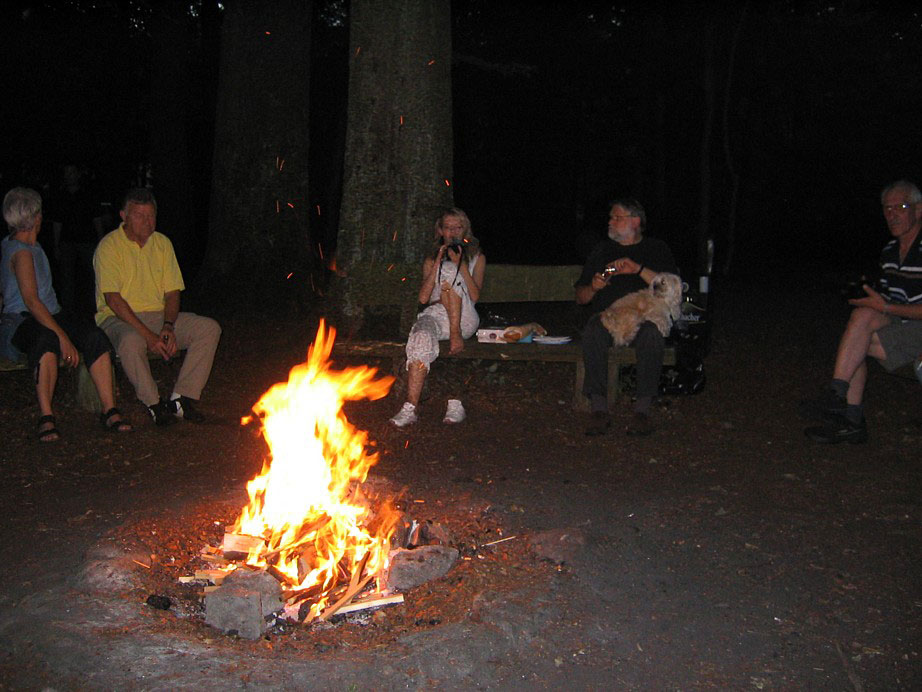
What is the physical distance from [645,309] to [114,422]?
375 centimetres

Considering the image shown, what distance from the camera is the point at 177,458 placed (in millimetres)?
6172

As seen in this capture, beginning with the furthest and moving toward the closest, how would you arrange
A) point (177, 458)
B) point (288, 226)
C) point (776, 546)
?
1. point (288, 226)
2. point (177, 458)
3. point (776, 546)

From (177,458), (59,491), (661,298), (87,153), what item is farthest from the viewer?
(87,153)

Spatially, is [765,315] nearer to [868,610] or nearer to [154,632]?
[868,610]

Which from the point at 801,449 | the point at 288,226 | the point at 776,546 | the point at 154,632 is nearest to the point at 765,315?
the point at 288,226

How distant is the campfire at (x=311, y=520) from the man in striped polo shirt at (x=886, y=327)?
10.8 feet

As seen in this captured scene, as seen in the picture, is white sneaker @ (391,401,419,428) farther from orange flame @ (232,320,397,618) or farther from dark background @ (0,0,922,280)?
dark background @ (0,0,922,280)

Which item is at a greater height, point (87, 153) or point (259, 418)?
point (87, 153)

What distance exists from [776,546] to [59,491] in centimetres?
383

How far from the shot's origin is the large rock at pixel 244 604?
3.67m

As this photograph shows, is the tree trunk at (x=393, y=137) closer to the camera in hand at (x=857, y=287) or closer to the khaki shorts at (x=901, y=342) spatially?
the camera in hand at (x=857, y=287)

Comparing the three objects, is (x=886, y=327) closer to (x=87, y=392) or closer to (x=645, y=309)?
(x=645, y=309)

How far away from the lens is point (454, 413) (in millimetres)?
6949

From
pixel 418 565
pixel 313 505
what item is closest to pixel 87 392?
pixel 313 505
